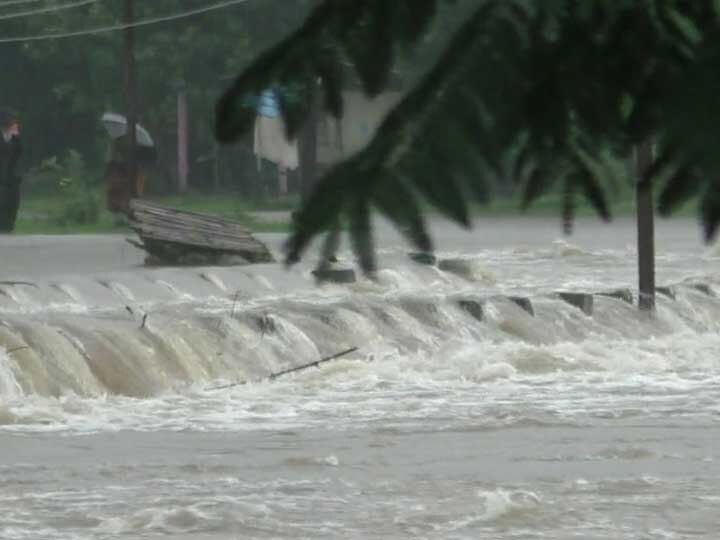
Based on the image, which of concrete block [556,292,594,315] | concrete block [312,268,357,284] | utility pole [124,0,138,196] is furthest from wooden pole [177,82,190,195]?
concrete block [312,268,357,284]

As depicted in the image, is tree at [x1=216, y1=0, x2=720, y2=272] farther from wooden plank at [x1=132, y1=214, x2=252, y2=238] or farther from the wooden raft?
wooden plank at [x1=132, y1=214, x2=252, y2=238]

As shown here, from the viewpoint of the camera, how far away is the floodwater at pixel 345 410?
11.1 meters

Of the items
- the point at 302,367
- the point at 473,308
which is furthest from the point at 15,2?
the point at 302,367

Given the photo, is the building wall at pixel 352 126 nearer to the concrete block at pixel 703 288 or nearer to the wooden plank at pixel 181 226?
the wooden plank at pixel 181 226

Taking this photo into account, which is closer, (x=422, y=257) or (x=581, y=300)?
(x=422, y=257)

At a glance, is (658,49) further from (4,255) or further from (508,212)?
(4,255)

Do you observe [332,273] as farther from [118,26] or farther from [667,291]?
[118,26]

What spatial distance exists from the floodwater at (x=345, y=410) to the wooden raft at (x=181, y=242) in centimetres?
43

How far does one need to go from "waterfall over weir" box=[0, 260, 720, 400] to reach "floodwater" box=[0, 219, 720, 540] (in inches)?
1.1

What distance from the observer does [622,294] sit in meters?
21.1

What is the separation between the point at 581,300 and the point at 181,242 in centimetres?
450

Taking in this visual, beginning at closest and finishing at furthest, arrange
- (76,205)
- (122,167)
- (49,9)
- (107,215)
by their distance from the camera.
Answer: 1. (122,167)
2. (76,205)
3. (107,215)
4. (49,9)

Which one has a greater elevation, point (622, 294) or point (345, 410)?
point (622, 294)

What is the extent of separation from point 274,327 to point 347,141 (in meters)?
14.2
